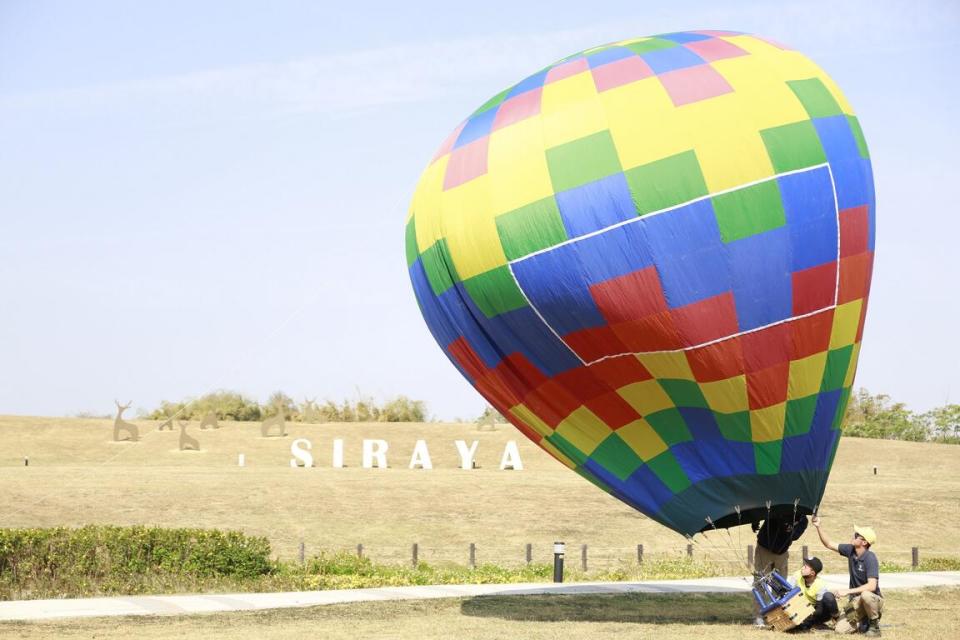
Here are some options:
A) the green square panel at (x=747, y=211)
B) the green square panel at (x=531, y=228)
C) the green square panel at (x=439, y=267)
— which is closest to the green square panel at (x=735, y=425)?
the green square panel at (x=747, y=211)

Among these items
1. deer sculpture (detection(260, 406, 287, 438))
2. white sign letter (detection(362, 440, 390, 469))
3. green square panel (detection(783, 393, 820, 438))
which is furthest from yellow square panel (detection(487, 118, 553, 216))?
deer sculpture (detection(260, 406, 287, 438))

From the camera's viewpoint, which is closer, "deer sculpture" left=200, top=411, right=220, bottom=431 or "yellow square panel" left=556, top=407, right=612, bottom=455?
"yellow square panel" left=556, top=407, right=612, bottom=455

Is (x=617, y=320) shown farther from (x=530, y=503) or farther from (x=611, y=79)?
(x=530, y=503)

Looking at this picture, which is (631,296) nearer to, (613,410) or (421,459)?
(613,410)

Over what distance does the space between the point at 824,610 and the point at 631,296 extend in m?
5.98

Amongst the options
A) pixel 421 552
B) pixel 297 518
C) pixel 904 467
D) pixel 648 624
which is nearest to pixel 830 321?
pixel 648 624

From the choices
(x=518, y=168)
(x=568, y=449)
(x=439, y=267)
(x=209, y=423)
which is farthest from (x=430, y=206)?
(x=209, y=423)

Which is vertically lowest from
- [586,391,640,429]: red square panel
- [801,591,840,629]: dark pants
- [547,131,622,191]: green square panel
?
[801,591,840,629]: dark pants

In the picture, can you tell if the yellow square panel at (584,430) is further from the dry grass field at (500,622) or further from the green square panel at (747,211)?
the green square panel at (747,211)

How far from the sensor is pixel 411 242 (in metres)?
20.8

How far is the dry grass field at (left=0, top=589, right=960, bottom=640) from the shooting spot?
1853cm

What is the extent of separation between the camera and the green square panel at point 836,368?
60.0ft

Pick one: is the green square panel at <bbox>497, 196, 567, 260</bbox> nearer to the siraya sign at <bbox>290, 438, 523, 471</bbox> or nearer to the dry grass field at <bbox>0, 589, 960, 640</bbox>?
the dry grass field at <bbox>0, 589, 960, 640</bbox>

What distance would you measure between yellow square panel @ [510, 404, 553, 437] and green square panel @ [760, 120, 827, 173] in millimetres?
5632
